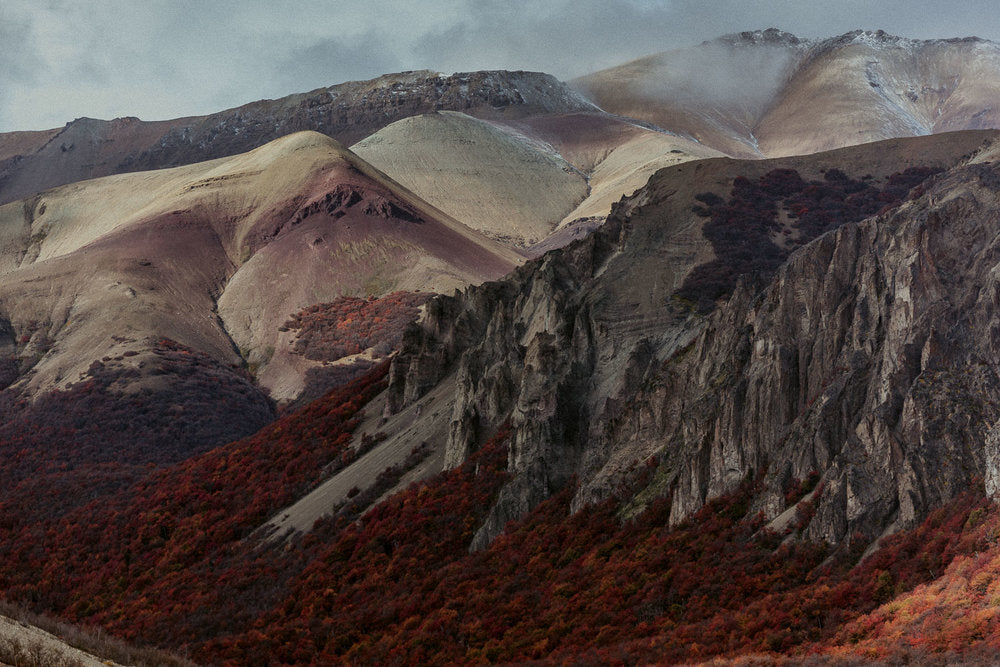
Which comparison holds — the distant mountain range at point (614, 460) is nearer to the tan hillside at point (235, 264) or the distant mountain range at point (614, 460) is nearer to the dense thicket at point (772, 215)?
the dense thicket at point (772, 215)

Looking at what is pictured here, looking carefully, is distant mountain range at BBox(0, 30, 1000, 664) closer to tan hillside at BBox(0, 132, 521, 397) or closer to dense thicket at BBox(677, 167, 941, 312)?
dense thicket at BBox(677, 167, 941, 312)

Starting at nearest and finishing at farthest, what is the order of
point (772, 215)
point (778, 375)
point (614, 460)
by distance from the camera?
point (778, 375), point (614, 460), point (772, 215)

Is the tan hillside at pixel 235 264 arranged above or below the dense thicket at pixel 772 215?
above

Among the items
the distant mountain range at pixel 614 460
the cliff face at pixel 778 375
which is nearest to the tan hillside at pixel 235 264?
the distant mountain range at pixel 614 460

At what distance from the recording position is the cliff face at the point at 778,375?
3275 cm

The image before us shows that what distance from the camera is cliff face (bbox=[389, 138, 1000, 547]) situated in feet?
107

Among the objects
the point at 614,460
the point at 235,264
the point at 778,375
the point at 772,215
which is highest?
the point at 235,264

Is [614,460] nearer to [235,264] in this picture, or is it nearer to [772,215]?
[772,215]

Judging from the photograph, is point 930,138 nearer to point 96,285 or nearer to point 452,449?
point 452,449

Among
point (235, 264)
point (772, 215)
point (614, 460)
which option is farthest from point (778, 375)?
point (235, 264)

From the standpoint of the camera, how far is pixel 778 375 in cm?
4091

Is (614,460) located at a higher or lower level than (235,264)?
lower

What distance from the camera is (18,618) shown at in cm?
3170

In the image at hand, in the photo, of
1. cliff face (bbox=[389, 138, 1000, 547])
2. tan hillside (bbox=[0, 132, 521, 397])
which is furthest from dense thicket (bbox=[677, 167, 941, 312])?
tan hillside (bbox=[0, 132, 521, 397])
